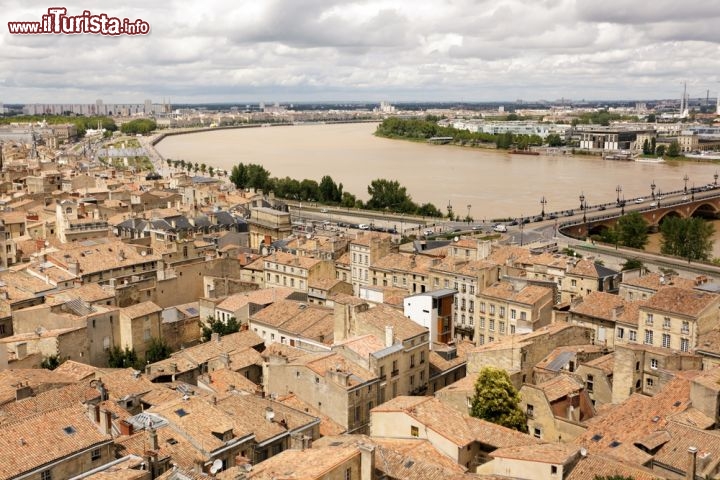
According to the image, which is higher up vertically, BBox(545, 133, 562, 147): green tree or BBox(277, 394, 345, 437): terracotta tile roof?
BBox(545, 133, 562, 147): green tree

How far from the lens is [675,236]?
41.8m

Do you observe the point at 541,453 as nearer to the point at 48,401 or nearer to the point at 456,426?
the point at 456,426

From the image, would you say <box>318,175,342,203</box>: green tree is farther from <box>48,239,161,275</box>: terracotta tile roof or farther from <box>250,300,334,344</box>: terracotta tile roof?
<box>250,300,334,344</box>: terracotta tile roof

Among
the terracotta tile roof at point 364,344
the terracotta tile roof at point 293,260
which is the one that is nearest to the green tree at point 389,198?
the terracotta tile roof at point 293,260

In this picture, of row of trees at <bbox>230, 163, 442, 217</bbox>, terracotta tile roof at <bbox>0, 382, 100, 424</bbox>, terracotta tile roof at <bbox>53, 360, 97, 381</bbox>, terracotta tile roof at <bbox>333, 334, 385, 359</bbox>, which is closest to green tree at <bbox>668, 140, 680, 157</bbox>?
row of trees at <bbox>230, 163, 442, 217</bbox>

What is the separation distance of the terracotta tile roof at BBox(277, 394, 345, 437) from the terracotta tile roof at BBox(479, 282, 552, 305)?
9206mm

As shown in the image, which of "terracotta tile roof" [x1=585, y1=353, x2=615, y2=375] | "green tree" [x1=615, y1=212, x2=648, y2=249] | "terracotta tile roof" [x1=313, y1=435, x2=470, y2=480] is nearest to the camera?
"terracotta tile roof" [x1=313, y1=435, x2=470, y2=480]

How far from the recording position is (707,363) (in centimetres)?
1806

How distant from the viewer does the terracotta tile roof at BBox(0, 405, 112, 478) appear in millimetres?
11688

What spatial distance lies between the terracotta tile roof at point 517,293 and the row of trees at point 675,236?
677 inches

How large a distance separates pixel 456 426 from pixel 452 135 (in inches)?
5186

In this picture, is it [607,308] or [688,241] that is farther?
[688,241]

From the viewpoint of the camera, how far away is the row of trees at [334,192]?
60.1 metres

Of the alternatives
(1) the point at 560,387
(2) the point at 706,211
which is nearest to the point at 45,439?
(1) the point at 560,387
